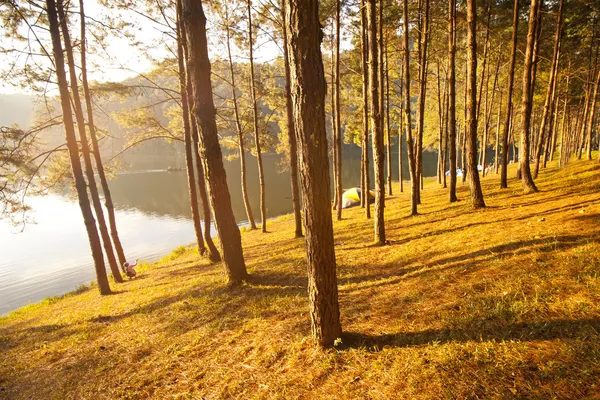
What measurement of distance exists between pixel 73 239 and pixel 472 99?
3269cm

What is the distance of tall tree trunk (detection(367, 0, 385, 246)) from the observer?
740cm

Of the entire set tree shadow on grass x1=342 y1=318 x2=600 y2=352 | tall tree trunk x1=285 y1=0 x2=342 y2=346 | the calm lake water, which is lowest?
the calm lake water

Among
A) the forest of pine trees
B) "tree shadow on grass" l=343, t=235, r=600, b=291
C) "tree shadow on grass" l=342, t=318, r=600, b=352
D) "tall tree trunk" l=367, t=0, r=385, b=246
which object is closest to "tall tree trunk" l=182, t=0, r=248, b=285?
the forest of pine trees

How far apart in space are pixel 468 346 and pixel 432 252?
378cm

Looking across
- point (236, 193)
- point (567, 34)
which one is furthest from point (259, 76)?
point (236, 193)

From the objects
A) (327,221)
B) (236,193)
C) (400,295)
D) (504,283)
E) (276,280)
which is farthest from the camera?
(236,193)

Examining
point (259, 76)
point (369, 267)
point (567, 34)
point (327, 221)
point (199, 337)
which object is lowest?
point (199, 337)

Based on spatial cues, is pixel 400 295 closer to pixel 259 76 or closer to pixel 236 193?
pixel 259 76

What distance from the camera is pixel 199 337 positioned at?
532 centimetres

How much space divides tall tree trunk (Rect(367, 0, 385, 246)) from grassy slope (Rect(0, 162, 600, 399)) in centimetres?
99

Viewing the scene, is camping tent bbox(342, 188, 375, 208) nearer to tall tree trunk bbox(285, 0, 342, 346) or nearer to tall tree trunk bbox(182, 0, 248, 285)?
tall tree trunk bbox(182, 0, 248, 285)

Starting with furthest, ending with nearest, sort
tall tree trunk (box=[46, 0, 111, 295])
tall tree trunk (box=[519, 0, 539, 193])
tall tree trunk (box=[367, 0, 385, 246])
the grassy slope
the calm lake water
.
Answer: the calm lake water < tall tree trunk (box=[519, 0, 539, 193]) < tall tree trunk (box=[46, 0, 111, 295]) < tall tree trunk (box=[367, 0, 385, 246]) < the grassy slope

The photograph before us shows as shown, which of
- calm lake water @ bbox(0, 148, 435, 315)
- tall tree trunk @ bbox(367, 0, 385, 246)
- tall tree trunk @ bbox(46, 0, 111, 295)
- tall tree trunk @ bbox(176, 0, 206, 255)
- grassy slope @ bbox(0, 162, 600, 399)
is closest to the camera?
grassy slope @ bbox(0, 162, 600, 399)

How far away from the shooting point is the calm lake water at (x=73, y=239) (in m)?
16.2
